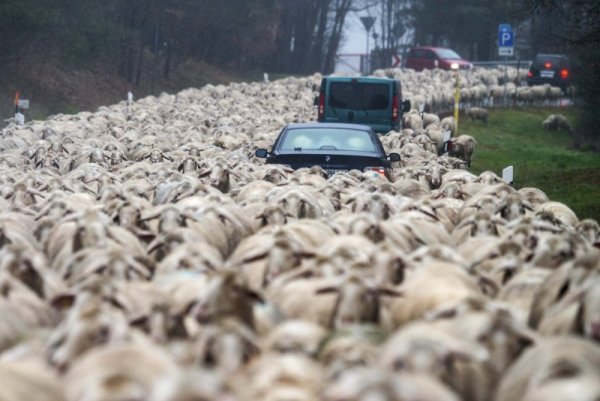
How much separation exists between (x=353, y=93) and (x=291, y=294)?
17938 millimetres

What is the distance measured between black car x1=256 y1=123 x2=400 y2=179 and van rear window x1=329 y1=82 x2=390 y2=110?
23.9 feet

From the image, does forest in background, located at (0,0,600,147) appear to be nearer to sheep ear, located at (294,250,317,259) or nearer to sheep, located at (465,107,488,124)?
sheep, located at (465,107,488,124)

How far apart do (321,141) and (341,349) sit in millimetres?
11878

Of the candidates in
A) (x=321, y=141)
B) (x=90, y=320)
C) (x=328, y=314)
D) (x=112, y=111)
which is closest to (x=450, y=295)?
(x=328, y=314)

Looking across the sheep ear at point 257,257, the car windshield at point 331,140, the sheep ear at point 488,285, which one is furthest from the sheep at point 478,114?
the sheep ear at point 257,257

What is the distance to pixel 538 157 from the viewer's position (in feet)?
117

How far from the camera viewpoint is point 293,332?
8469 millimetres

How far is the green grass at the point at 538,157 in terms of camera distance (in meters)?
25.0

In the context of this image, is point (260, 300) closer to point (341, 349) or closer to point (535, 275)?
point (341, 349)

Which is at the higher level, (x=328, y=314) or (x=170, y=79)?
(x=328, y=314)

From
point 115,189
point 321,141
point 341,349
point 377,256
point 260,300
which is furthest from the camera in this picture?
point 321,141

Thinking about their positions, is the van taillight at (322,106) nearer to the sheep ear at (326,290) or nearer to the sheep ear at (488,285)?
the sheep ear at (488,285)

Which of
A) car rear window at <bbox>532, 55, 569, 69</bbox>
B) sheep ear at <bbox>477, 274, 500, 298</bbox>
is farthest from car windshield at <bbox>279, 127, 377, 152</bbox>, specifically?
car rear window at <bbox>532, 55, 569, 69</bbox>

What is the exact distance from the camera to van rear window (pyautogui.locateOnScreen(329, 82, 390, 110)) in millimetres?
27547
